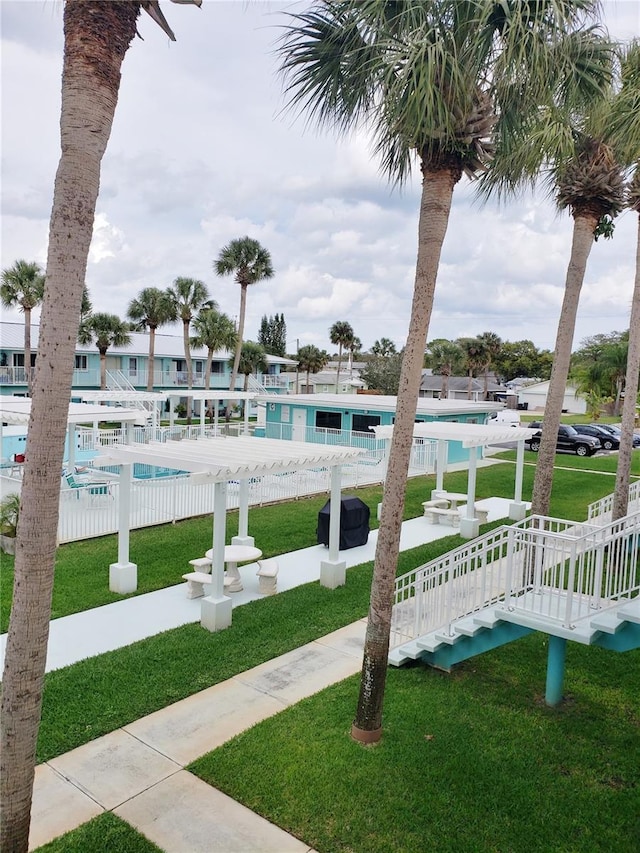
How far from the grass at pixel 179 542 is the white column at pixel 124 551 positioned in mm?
188

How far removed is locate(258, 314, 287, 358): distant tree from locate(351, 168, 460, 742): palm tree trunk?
77.5 metres

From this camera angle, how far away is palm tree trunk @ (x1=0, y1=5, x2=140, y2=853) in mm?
Result: 4145

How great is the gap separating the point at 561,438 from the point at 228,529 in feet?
78.7

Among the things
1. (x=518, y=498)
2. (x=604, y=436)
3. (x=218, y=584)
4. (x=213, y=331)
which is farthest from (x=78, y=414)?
(x=604, y=436)

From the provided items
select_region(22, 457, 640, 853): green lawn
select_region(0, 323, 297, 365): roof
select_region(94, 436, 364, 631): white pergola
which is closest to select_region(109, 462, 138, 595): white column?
select_region(94, 436, 364, 631): white pergola

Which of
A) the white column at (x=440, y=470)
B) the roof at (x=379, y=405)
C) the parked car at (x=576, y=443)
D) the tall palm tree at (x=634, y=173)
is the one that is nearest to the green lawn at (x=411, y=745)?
the tall palm tree at (x=634, y=173)

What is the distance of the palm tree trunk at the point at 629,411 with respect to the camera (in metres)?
12.6

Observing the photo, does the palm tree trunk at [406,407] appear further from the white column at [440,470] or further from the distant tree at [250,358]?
the distant tree at [250,358]

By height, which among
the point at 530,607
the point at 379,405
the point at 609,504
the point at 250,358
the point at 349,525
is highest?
the point at 250,358

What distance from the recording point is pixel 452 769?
6.22m

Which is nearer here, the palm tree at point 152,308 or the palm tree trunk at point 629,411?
the palm tree trunk at point 629,411

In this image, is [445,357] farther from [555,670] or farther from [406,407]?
[406,407]

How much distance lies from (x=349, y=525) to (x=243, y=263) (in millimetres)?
26057

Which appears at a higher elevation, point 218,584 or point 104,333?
point 104,333
